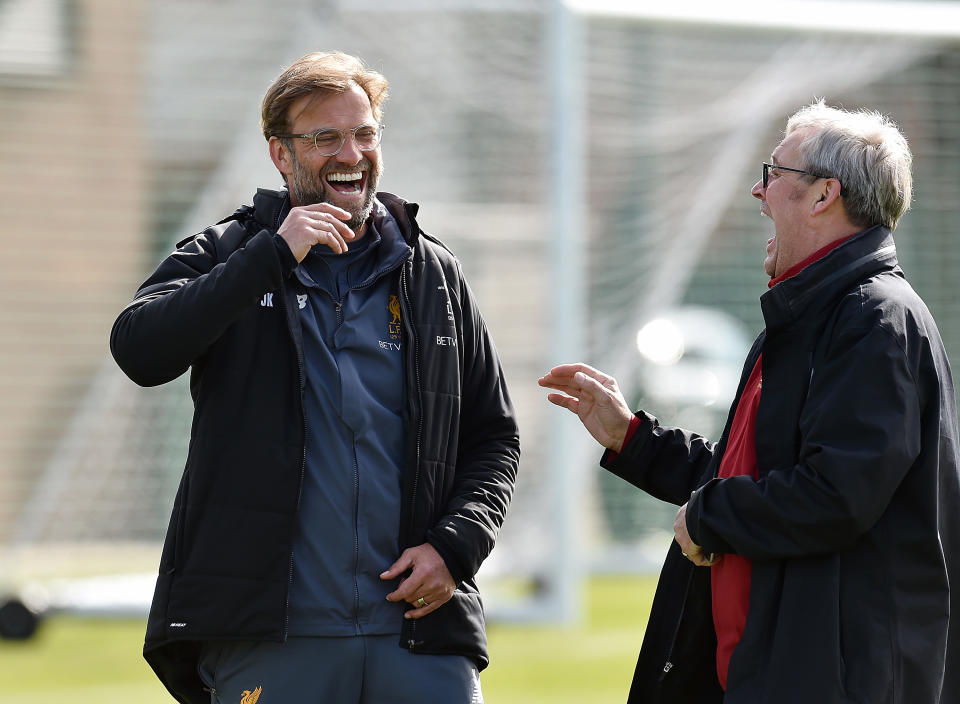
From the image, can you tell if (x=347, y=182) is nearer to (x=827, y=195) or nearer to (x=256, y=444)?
(x=256, y=444)

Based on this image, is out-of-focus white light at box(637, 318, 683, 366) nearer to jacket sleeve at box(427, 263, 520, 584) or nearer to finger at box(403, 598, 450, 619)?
jacket sleeve at box(427, 263, 520, 584)

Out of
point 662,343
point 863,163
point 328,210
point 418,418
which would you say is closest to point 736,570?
point 418,418

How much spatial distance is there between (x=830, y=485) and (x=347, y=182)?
1174 mm

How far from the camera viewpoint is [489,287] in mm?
8445

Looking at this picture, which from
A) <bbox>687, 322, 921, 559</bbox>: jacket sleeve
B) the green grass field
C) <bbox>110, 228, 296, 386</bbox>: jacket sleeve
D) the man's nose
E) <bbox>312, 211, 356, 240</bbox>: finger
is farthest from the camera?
the green grass field

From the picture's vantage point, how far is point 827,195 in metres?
2.49

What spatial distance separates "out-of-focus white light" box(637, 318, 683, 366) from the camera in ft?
35.3

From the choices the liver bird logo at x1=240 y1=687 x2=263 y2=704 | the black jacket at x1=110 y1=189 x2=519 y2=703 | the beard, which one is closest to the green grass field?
the black jacket at x1=110 y1=189 x2=519 y2=703

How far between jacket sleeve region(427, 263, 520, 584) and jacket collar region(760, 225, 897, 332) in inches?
25.9

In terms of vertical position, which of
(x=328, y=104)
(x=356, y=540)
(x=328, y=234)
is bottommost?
(x=356, y=540)

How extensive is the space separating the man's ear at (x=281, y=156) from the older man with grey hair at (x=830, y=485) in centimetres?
100

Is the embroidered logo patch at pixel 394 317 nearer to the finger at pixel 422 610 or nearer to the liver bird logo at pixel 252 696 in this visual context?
the finger at pixel 422 610

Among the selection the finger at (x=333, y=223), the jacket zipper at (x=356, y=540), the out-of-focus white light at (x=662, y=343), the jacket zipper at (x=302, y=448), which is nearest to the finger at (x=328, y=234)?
the finger at (x=333, y=223)

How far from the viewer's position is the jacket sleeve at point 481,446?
2.69 m
